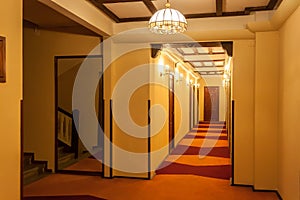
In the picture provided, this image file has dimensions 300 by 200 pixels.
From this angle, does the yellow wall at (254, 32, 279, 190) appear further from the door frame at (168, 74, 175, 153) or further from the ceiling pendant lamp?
the door frame at (168, 74, 175, 153)

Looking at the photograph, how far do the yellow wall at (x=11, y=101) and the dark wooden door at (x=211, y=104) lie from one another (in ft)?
51.9

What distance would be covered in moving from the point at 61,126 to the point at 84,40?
2344 mm

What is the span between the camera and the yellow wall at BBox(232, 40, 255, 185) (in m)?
5.17

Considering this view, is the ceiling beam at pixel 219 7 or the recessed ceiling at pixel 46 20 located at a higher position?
the ceiling beam at pixel 219 7

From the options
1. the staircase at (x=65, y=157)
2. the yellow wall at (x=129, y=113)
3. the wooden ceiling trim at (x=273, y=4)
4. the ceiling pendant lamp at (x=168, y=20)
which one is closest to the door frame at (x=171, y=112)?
the yellow wall at (x=129, y=113)

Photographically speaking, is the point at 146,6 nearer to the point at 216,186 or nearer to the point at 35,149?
the point at 216,186

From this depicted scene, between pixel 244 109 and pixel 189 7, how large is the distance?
1.85 meters

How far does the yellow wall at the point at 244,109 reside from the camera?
5172 mm

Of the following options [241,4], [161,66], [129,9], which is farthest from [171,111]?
[241,4]

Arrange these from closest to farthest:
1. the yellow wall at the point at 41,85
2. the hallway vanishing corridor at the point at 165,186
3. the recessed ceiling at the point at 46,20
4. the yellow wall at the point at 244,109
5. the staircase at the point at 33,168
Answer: the recessed ceiling at the point at 46,20, the hallway vanishing corridor at the point at 165,186, the yellow wall at the point at 244,109, the staircase at the point at 33,168, the yellow wall at the point at 41,85

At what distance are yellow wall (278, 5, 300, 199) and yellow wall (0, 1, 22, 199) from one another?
2.93 metres

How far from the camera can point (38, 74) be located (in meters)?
6.02

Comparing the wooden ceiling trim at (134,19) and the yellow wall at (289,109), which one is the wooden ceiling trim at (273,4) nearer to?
the yellow wall at (289,109)

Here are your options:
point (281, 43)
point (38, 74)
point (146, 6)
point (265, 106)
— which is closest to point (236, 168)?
point (265, 106)
